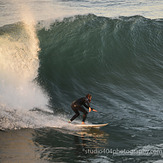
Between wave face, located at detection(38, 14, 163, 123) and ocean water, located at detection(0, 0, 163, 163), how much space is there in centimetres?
4

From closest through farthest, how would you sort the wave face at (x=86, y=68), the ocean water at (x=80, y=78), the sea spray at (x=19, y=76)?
the ocean water at (x=80, y=78)
the sea spray at (x=19, y=76)
the wave face at (x=86, y=68)

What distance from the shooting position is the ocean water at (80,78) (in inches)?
257

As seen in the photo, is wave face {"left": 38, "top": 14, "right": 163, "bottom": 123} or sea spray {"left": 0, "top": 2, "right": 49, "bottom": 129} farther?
wave face {"left": 38, "top": 14, "right": 163, "bottom": 123}

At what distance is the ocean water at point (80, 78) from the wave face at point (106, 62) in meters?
0.04

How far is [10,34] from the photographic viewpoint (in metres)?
14.5

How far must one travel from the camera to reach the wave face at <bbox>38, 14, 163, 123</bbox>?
34.7 feet

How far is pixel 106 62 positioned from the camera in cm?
1387

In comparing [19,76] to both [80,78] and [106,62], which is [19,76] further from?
[106,62]

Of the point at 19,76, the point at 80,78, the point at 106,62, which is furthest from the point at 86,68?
the point at 19,76

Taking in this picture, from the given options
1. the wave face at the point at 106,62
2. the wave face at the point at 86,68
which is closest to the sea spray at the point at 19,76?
the wave face at the point at 86,68

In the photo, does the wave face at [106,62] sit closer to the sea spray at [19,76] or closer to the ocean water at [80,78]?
the ocean water at [80,78]

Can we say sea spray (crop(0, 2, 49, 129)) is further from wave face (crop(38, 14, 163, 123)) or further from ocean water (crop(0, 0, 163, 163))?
wave face (crop(38, 14, 163, 123))

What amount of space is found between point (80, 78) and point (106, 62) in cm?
222

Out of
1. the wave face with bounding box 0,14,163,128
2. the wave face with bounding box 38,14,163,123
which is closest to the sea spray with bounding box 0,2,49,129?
the wave face with bounding box 0,14,163,128
